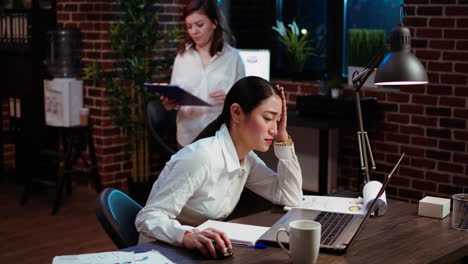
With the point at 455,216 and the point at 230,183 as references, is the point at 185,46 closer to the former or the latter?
the point at 230,183

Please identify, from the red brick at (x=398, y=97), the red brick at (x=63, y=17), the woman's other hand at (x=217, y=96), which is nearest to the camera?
the woman's other hand at (x=217, y=96)

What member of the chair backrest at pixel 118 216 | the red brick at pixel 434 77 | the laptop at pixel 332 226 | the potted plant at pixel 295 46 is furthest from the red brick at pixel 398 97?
the chair backrest at pixel 118 216

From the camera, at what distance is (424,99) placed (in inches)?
179

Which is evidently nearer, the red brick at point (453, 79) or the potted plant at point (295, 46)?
the red brick at point (453, 79)

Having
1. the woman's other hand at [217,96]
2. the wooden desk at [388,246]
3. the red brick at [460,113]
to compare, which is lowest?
the wooden desk at [388,246]

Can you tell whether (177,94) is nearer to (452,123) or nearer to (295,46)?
(295,46)

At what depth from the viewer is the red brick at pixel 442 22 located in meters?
4.37

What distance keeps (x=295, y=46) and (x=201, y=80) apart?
135cm

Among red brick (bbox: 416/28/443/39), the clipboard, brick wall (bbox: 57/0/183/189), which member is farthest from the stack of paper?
brick wall (bbox: 57/0/183/189)

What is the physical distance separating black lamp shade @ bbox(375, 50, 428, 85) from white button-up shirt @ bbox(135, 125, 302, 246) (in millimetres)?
519

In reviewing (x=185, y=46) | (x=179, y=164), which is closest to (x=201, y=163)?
(x=179, y=164)

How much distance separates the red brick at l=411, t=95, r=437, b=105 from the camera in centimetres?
450

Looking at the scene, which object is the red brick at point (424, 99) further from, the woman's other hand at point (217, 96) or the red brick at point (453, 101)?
the woman's other hand at point (217, 96)

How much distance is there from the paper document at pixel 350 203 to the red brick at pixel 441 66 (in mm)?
2130
